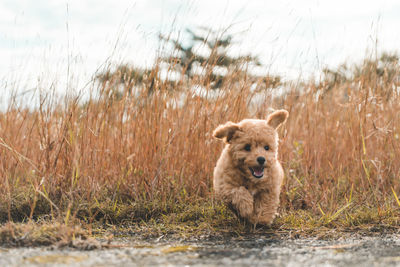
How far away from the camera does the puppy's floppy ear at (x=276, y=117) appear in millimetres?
3391

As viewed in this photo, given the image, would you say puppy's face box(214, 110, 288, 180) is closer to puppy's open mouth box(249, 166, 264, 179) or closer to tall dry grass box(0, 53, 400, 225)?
puppy's open mouth box(249, 166, 264, 179)

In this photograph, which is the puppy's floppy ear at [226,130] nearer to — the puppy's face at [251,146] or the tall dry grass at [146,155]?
the puppy's face at [251,146]

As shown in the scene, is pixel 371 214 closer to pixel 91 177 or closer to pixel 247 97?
pixel 247 97

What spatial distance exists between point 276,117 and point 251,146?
1.20ft

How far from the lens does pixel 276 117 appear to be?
3.43m

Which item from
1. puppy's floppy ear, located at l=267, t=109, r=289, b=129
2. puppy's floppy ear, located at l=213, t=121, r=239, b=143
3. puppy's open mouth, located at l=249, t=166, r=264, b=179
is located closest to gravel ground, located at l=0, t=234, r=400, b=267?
puppy's open mouth, located at l=249, t=166, r=264, b=179

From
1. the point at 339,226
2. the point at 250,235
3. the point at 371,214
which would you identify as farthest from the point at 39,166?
the point at 371,214

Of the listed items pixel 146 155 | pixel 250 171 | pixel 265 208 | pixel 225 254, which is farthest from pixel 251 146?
pixel 146 155

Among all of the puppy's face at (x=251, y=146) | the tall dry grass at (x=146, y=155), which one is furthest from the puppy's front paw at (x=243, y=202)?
the tall dry grass at (x=146, y=155)

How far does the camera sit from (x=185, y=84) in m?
4.30

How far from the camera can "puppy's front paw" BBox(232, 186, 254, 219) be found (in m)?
3.20

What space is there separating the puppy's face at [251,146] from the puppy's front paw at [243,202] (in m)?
0.14

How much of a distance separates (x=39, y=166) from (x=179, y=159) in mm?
1268

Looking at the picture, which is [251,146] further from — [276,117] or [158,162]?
[158,162]
